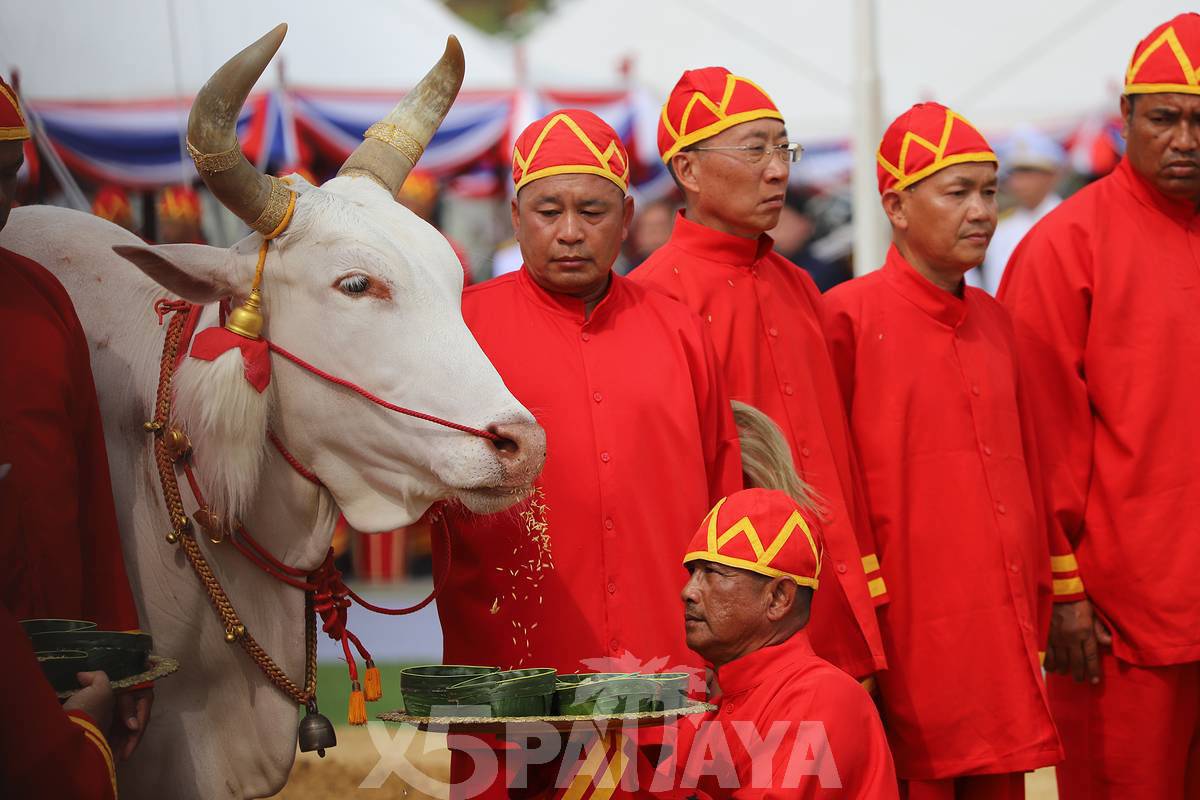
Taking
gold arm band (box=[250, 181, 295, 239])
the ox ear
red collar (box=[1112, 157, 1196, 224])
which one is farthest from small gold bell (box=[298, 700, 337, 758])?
red collar (box=[1112, 157, 1196, 224])

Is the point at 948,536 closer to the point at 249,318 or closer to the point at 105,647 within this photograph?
the point at 249,318

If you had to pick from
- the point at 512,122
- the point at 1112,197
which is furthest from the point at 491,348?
the point at 512,122

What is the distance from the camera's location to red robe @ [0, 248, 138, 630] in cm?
328

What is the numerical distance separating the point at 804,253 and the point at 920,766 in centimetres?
934

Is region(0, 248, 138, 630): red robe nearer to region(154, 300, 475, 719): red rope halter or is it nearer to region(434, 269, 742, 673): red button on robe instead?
region(154, 300, 475, 719): red rope halter

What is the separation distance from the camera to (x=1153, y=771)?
207 inches

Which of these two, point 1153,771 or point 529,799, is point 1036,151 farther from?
point 529,799

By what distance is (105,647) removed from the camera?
3.19m

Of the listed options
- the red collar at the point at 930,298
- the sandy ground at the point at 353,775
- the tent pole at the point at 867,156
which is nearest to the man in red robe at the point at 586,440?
the red collar at the point at 930,298

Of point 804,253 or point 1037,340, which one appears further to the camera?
point 804,253

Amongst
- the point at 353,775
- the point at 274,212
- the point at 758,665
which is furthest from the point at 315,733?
the point at 353,775

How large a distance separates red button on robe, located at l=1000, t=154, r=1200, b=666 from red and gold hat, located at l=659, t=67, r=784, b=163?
4.43 ft

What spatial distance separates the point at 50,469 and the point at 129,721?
58cm

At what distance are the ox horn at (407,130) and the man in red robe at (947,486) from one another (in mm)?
1620
